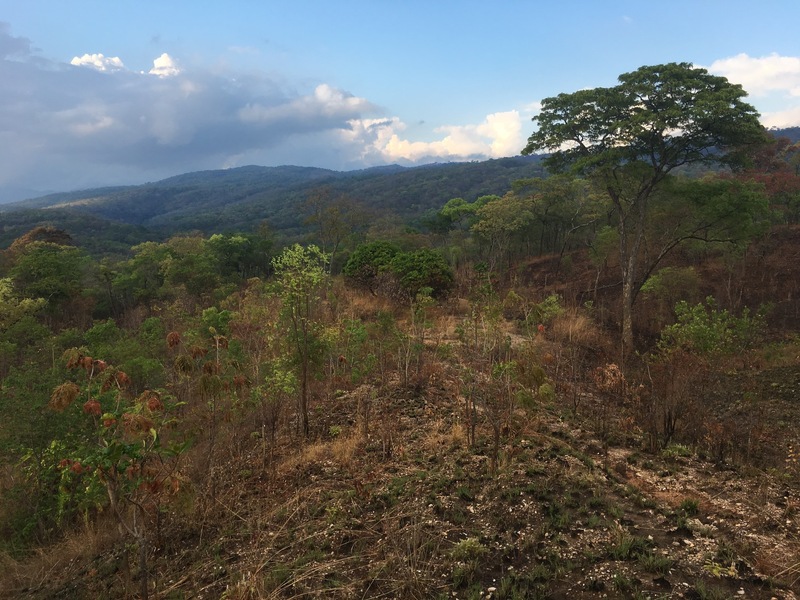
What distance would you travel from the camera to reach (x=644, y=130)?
11984 millimetres

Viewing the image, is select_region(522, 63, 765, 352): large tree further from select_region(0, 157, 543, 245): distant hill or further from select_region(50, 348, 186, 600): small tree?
select_region(0, 157, 543, 245): distant hill

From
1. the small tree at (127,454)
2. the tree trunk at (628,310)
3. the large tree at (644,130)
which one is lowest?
the tree trunk at (628,310)

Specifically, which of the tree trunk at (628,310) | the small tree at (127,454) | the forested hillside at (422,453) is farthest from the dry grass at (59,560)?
the tree trunk at (628,310)

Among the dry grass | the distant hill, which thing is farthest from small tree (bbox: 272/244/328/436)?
the distant hill

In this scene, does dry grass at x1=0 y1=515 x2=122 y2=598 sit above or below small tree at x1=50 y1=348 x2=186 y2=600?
below

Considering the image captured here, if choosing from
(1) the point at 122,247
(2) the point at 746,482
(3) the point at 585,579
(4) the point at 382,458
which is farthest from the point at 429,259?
(1) the point at 122,247

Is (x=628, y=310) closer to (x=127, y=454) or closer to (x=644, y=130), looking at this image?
(x=644, y=130)

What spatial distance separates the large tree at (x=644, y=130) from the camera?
11094 millimetres

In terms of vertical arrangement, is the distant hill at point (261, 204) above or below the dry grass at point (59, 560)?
above

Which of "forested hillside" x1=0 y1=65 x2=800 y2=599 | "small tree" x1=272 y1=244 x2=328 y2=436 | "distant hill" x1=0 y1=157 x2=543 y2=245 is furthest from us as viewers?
"distant hill" x1=0 y1=157 x2=543 y2=245

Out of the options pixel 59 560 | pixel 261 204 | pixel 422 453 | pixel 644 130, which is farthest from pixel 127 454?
pixel 261 204

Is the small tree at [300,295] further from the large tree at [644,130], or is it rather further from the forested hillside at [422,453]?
the large tree at [644,130]

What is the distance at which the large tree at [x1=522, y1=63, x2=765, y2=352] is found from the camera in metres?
11.1

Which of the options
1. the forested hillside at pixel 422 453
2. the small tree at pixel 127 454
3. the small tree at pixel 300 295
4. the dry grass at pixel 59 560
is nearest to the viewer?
the small tree at pixel 127 454
